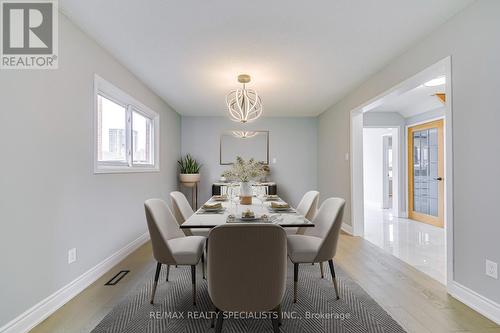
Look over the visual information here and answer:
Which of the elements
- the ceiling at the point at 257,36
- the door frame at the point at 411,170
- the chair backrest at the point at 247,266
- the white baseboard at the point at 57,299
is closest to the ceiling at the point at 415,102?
the door frame at the point at 411,170

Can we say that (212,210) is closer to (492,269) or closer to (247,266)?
(247,266)

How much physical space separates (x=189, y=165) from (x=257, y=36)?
3697mm

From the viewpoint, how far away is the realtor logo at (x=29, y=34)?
1665mm

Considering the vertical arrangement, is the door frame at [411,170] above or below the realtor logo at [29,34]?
below

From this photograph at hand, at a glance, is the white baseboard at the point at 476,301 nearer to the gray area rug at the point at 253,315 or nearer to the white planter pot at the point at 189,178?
the gray area rug at the point at 253,315

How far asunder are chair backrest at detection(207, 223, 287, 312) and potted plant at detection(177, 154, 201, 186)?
13.5ft

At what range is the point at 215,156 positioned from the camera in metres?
5.93

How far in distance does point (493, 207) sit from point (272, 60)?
2.37m

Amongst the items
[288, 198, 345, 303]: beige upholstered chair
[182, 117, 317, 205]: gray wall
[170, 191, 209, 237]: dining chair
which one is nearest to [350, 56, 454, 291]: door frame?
[288, 198, 345, 303]: beige upholstered chair

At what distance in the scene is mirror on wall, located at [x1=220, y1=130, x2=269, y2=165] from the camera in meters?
5.94

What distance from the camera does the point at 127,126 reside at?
11.2 ft

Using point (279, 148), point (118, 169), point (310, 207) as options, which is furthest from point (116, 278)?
point (279, 148)

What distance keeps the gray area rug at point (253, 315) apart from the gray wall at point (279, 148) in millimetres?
3692

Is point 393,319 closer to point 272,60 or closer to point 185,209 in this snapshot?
point 185,209
